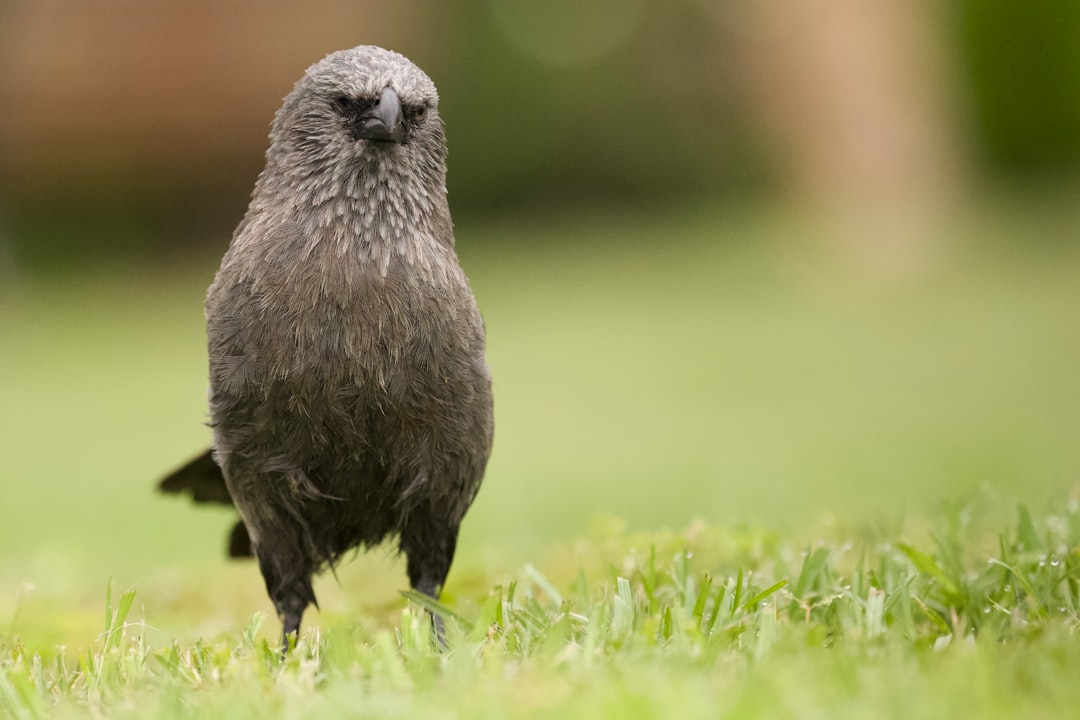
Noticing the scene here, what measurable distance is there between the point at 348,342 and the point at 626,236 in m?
16.8

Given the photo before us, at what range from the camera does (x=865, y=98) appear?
1812cm

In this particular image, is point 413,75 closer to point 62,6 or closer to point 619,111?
point 62,6

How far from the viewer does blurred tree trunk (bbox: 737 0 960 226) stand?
17953mm

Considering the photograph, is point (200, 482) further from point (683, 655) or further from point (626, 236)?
point (626, 236)

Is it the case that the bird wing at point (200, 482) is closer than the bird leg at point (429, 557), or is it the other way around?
the bird leg at point (429, 557)

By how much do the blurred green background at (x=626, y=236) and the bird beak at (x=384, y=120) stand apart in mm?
3308

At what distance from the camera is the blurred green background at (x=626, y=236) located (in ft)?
29.0

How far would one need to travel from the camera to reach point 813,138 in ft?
61.7

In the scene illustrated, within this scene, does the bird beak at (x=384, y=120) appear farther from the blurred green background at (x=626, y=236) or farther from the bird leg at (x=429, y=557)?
the blurred green background at (x=626, y=236)

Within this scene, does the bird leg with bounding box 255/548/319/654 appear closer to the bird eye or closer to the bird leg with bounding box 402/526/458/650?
the bird leg with bounding box 402/526/458/650

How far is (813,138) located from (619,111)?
13.3ft

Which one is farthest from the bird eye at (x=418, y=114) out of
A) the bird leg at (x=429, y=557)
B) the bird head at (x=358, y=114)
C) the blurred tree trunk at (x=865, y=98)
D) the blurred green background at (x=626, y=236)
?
the blurred tree trunk at (x=865, y=98)

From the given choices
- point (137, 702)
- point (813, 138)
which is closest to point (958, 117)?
point (813, 138)

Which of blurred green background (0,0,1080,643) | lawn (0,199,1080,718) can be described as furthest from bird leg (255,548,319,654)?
blurred green background (0,0,1080,643)
